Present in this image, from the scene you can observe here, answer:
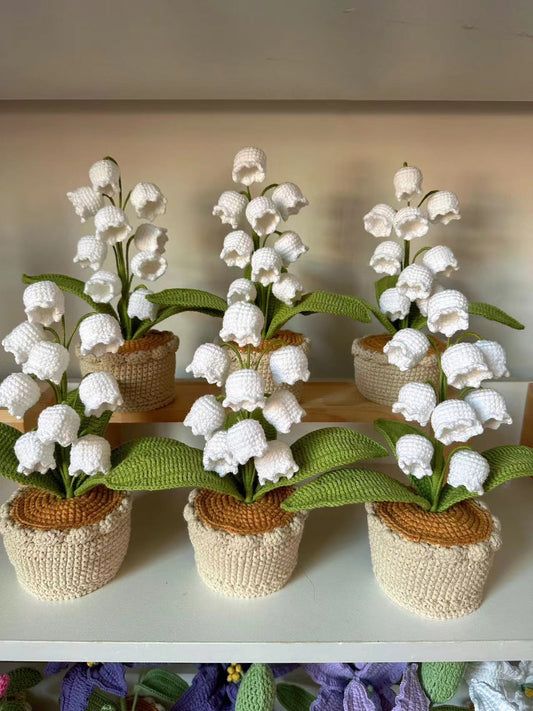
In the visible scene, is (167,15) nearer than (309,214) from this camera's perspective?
Yes

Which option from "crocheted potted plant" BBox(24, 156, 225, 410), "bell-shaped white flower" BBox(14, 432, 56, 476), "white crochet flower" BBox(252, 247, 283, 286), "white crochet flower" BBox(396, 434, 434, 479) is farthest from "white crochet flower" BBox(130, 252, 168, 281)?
"white crochet flower" BBox(396, 434, 434, 479)

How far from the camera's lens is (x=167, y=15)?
1.45 feet

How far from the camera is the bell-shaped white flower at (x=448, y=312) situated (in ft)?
1.54

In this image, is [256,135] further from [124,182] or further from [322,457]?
[322,457]

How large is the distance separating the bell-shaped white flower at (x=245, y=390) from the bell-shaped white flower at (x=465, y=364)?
159 millimetres

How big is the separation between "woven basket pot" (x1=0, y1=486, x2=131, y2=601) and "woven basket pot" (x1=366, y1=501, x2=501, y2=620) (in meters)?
0.24

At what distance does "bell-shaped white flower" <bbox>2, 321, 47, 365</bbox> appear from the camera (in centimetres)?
48

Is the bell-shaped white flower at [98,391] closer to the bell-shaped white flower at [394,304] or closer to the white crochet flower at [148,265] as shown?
the white crochet flower at [148,265]

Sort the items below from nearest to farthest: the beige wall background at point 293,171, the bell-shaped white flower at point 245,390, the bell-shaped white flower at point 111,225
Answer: the bell-shaped white flower at point 245,390
the bell-shaped white flower at point 111,225
the beige wall background at point 293,171

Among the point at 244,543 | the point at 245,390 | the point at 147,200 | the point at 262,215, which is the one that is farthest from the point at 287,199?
the point at 244,543

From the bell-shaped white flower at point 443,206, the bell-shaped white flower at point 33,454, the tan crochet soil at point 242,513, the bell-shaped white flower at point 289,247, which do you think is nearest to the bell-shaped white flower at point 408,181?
the bell-shaped white flower at point 443,206

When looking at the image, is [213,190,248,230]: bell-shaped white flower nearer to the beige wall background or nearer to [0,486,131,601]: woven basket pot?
the beige wall background

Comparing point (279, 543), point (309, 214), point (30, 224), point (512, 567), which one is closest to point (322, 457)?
point (279, 543)

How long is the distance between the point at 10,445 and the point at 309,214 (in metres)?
0.47
